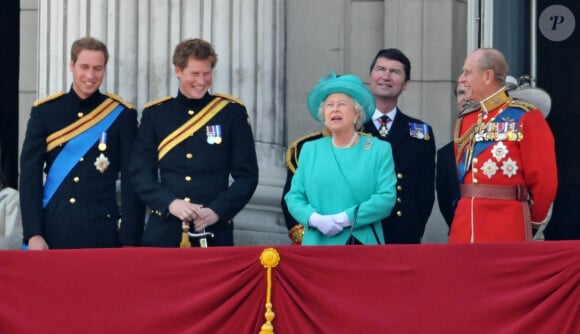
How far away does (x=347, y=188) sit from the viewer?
9219 mm

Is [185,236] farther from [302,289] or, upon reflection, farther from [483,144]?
[483,144]

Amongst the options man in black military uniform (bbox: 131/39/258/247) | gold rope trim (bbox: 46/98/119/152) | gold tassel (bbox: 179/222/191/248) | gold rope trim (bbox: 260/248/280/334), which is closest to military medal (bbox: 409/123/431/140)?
man in black military uniform (bbox: 131/39/258/247)

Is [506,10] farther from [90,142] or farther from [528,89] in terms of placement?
[90,142]

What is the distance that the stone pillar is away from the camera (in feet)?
36.2

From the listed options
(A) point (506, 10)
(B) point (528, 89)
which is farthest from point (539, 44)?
(B) point (528, 89)

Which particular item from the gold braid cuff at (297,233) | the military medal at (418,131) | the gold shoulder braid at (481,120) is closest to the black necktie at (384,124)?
the military medal at (418,131)

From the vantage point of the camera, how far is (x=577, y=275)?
27.6ft

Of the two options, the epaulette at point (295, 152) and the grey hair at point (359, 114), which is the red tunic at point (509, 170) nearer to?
the grey hair at point (359, 114)

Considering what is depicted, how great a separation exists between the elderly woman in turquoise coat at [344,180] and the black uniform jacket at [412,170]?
0.64 metres

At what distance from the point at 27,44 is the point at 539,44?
3.50 meters

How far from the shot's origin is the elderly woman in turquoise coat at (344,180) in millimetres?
9133

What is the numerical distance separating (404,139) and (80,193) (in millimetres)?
1851

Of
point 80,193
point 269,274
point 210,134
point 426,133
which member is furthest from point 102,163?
point 426,133

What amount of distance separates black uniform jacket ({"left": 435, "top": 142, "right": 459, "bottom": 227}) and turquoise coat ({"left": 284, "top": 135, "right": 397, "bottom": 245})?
76 centimetres
